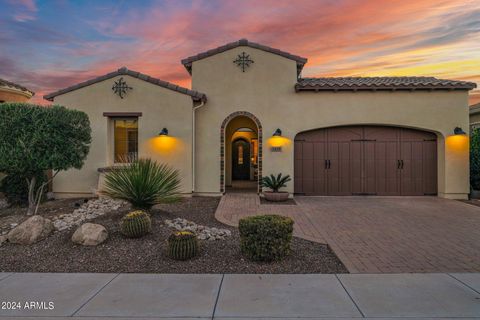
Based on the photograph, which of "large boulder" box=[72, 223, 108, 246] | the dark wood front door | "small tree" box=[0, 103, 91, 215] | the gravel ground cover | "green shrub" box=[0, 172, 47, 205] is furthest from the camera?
the dark wood front door

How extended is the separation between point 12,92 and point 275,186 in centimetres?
1235

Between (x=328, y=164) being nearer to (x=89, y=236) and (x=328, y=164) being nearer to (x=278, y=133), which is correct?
(x=278, y=133)

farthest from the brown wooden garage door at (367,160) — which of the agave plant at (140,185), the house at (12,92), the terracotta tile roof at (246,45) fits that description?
the house at (12,92)

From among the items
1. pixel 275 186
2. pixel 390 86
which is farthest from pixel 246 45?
pixel 390 86

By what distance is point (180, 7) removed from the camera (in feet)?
36.3

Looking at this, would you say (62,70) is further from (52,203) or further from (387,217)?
(387,217)

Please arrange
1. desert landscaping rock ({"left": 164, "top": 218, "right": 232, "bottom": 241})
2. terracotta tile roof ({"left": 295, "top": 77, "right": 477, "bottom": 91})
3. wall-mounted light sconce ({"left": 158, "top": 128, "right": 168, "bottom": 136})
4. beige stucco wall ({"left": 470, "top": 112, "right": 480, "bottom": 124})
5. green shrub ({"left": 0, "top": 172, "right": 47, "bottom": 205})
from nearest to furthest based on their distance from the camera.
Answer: desert landscaping rock ({"left": 164, "top": 218, "right": 232, "bottom": 241})
green shrub ({"left": 0, "top": 172, "right": 47, "bottom": 205})
wall-mounted light sconce ({"left": 158, "top": 128, "right": 168, "bottom": 136})
terracotta tile roof ({"left": 295, "top": 77, "right": 477, "bottom": 91})
beige stucco wall ({"left": 470, "top": 112, "right": 480, "bottom": 124})

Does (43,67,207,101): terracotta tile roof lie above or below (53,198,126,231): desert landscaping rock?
above

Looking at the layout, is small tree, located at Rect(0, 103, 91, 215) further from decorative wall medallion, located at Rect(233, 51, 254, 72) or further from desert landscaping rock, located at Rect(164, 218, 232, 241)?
decorative wall medallion, located at Rect(233, 51, 254, 72)

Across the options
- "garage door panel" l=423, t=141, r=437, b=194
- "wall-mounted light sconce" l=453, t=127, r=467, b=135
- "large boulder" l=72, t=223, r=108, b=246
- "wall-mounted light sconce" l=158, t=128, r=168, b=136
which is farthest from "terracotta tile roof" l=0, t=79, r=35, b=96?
"wall-mounted light sconce" l=453, t=127, r=467, b=135

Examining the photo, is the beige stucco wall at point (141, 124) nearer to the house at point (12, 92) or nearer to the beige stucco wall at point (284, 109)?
the beige stucco wall at point (284, 109)

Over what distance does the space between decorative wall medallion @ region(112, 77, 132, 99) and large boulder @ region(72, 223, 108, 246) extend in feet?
22.8

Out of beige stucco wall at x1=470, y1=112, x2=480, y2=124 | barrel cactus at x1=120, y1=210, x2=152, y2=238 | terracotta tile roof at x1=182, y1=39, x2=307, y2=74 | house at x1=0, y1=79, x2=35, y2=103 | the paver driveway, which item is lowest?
the paver driveway

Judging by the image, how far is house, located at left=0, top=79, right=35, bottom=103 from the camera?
1322cm
